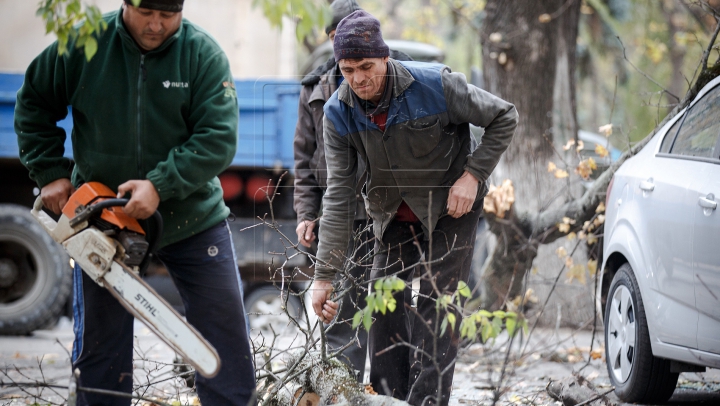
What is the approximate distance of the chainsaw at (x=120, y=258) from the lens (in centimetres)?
294

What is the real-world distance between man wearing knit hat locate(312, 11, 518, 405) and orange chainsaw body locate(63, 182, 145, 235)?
2.99 feet

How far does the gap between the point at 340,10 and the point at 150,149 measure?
174 cm

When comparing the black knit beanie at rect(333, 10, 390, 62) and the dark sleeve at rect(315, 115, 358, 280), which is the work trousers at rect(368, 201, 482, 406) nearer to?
the dark sleeve at rect(315, 115, 358, 280)

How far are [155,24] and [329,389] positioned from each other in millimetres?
1796

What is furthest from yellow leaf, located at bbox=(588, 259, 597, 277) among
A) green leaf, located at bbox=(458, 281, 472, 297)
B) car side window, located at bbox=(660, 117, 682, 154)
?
green leaf, located at bbox=(458, 281, 472, 297)

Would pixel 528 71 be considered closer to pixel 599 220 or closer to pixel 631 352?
pixel 599 220

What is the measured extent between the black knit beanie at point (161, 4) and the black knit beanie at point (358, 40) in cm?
72

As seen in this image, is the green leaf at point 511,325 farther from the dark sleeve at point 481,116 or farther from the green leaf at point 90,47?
the green leaf at point 90,47

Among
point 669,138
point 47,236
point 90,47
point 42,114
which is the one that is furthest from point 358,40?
point 47,236

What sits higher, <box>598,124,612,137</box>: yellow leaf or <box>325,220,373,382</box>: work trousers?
<box>598,124,612,137</box>: yellow leaf

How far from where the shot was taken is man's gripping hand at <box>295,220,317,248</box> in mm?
4410

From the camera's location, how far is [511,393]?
16.5ft

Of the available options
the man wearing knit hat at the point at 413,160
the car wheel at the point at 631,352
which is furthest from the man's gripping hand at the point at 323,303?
the car wheel at the point at 631,352

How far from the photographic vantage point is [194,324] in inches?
135
